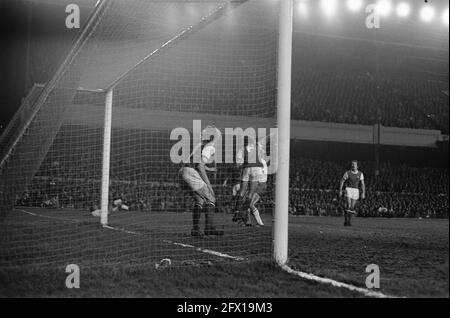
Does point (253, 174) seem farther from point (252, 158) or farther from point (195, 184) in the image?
point (195, 184)

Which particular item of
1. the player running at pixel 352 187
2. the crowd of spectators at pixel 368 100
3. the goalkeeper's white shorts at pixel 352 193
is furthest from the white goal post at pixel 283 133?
the crowd of spectators at pixel 368 100

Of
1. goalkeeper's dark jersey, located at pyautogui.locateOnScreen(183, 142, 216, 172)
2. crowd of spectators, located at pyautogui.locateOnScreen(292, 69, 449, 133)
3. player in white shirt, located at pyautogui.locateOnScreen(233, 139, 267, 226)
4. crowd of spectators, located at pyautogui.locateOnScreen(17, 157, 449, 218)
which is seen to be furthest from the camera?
crowd of spectators, located at pyautogui.locateOnScreen(292, 69, 449, 133)

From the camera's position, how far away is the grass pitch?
366cm

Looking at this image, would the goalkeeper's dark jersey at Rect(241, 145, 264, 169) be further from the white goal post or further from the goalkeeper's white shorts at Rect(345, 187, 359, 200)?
the white goal post

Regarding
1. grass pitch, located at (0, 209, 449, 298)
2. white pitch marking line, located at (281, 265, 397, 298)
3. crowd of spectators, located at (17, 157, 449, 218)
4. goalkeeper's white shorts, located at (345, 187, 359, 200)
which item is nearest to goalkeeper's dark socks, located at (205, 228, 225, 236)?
grass pitch, located at (0, 209, 449, 298)

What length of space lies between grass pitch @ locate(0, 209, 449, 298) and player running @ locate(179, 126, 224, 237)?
0.26 metres

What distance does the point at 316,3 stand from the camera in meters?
21.4

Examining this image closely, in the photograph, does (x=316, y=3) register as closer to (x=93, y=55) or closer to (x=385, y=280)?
(x=93, y=55)

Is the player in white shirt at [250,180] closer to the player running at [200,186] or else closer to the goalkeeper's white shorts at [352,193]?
the player running at [200,186]

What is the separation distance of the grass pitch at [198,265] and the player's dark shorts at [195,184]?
628 millimetres

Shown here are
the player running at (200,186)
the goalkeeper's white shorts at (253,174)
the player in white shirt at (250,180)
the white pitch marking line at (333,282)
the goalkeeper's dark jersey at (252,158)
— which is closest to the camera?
the white pitch marking line at (333,282)

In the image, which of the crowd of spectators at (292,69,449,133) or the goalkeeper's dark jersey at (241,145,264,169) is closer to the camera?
the goalkeeper's dark jersey at (241,145,264,169)

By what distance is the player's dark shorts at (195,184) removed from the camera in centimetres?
710

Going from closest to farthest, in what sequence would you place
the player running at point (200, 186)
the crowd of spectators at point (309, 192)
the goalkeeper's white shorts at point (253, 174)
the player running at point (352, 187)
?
1. the player running at point (200, 186)
2. the goalkeeper's white shorts at point (253, 174)
3. the player running at point (352, 187)
4. the crowd of spectators at point (309, 192)
